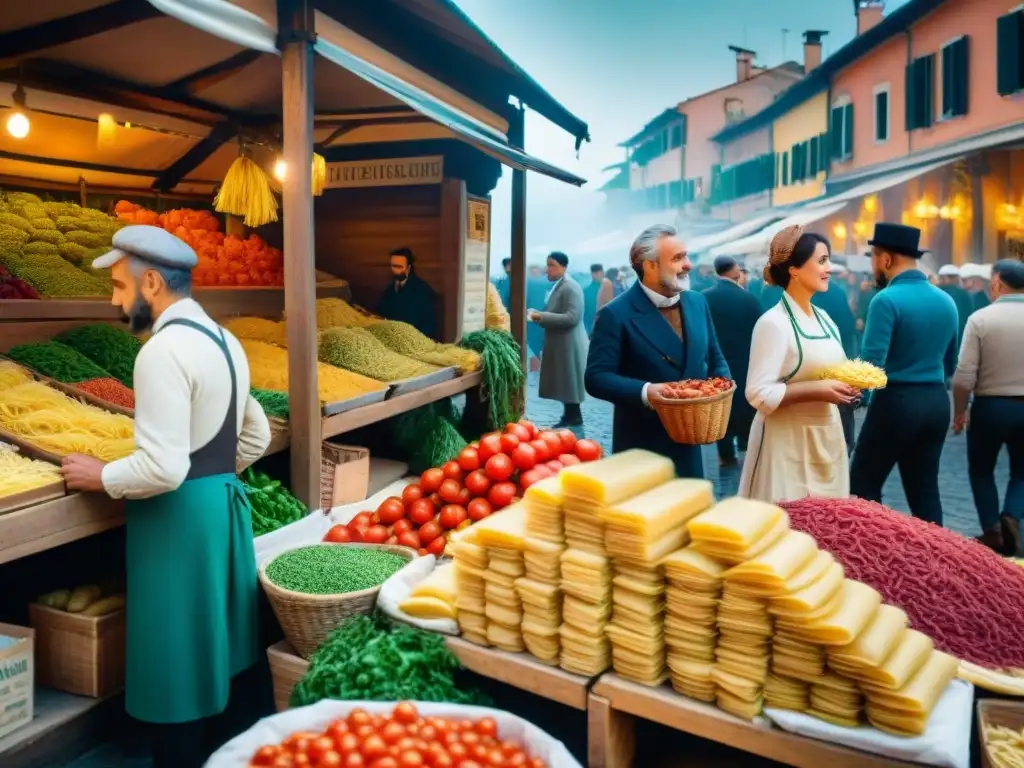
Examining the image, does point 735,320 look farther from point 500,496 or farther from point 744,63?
point 744,63

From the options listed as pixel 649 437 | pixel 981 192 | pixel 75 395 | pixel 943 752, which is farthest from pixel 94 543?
pixel 981 192

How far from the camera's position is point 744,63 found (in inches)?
1690

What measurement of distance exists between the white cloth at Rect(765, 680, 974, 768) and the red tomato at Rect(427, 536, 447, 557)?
78.7 inches

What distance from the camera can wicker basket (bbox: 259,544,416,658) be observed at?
3365mm

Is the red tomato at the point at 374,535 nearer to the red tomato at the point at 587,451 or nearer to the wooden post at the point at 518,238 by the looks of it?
the red tomato at the point at 587,451

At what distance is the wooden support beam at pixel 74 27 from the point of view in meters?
5.01

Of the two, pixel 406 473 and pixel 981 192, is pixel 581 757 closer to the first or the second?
pixel 406 473

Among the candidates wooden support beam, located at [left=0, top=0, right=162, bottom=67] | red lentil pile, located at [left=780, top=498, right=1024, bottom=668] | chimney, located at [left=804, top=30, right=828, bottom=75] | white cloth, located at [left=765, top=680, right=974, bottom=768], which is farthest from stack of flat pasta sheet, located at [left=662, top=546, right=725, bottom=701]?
chimney, located at [left=804, top=30, right=828, bottom=75]

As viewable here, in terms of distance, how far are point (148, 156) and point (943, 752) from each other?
731cm

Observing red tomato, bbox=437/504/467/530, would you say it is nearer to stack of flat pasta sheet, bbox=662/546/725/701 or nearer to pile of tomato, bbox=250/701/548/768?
pile of tomato, bbox=250/701/548/768

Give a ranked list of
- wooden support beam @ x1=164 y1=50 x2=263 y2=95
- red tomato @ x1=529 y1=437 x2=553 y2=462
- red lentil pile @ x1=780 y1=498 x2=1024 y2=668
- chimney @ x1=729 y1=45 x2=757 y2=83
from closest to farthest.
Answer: red lentil pile @ x1=780 y1=498 x2=1024 y2=668
red tomato @ x1=529 y1=437 x2=553 y2=462
wooden support beam @ x1=164 y1=50 x2=263 y2=95
chimney @ x1=729 y1=45 x2=757 y2=83

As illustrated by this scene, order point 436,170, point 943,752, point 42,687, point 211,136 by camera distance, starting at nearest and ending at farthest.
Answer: point 943,752
point 42,687
point 211,136
point 436,170

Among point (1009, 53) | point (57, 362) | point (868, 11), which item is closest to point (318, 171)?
point (57, 362)

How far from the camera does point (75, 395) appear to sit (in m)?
4.41
